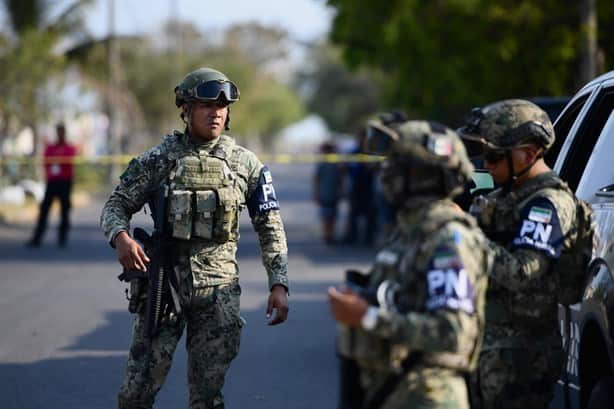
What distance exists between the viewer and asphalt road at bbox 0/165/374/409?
7.86m

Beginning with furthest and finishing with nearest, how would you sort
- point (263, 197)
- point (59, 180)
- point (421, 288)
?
point (59, 180)
point (263, 197)
point (421, 288)

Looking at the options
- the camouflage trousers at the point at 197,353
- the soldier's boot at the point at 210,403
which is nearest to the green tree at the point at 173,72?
the camouflage trousers at the point at 197,353

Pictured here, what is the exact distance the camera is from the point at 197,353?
5480 mm

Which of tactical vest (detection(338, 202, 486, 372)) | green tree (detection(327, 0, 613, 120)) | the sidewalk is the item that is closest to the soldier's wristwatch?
tactical vest (detection(338, 202, 486, 372))

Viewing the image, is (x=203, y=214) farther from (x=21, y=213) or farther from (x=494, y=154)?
(x=21, y=213)

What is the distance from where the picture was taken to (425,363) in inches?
151

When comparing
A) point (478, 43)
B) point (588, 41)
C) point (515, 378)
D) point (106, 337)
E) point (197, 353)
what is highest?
point (478, 43)

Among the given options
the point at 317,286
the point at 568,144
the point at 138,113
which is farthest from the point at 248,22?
the point at 568,144

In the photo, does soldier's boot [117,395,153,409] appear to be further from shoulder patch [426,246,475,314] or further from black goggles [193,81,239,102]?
shoulder patch [426,246,475,314]

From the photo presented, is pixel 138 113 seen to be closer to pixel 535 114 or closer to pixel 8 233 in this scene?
pixel 8 233

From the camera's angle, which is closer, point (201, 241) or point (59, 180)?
point (201, 241)

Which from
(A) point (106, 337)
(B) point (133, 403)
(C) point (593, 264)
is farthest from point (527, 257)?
(A) point (106, 337)

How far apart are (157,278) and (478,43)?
16.0m

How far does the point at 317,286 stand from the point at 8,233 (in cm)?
948
